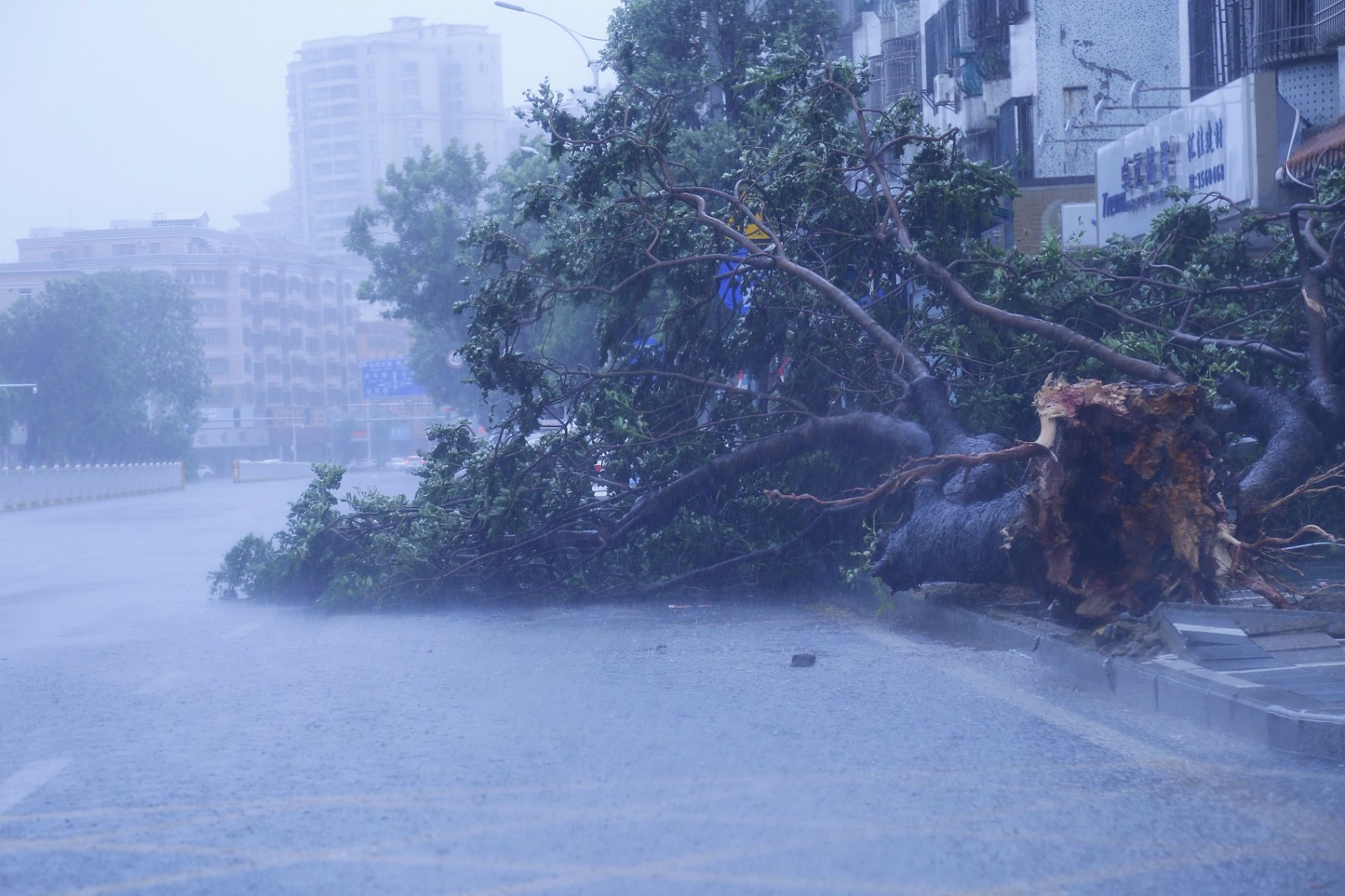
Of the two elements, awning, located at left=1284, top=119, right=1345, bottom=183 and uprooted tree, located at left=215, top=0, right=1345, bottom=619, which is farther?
awning, located at left=1284, top=119, right=1345, bottom=183

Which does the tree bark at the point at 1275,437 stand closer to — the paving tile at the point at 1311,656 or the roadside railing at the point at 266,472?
the paving tile at the point at 1311,656

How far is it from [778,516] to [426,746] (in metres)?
6.12

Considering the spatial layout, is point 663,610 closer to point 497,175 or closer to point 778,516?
point 778,516

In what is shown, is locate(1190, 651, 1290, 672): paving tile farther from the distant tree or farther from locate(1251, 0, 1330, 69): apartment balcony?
the distant tree

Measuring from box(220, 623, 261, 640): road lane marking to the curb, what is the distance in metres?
5.62

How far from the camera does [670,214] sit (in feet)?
40.2

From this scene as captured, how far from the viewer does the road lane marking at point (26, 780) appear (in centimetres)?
532

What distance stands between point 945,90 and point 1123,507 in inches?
797

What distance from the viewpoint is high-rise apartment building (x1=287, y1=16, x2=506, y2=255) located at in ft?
478

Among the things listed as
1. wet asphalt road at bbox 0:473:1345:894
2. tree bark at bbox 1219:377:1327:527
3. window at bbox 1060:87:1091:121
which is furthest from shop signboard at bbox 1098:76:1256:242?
wet asphalt road at bbox 0:473:1345:894

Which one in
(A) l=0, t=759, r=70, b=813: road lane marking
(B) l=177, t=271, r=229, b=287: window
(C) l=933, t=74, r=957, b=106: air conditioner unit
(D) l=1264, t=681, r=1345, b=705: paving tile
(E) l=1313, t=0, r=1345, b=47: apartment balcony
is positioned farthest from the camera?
(B) l=177, t=271, r=229, b=287: window

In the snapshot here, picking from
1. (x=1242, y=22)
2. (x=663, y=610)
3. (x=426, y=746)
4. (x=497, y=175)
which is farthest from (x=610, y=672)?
(x=497, y=175)

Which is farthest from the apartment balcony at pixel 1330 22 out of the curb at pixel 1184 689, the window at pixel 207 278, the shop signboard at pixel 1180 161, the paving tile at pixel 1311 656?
the window at pixel 207 278

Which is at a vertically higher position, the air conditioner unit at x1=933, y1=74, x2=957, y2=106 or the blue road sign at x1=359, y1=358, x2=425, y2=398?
the air conditioner unit at x1=933, y1=74, x2=957, y2=106
